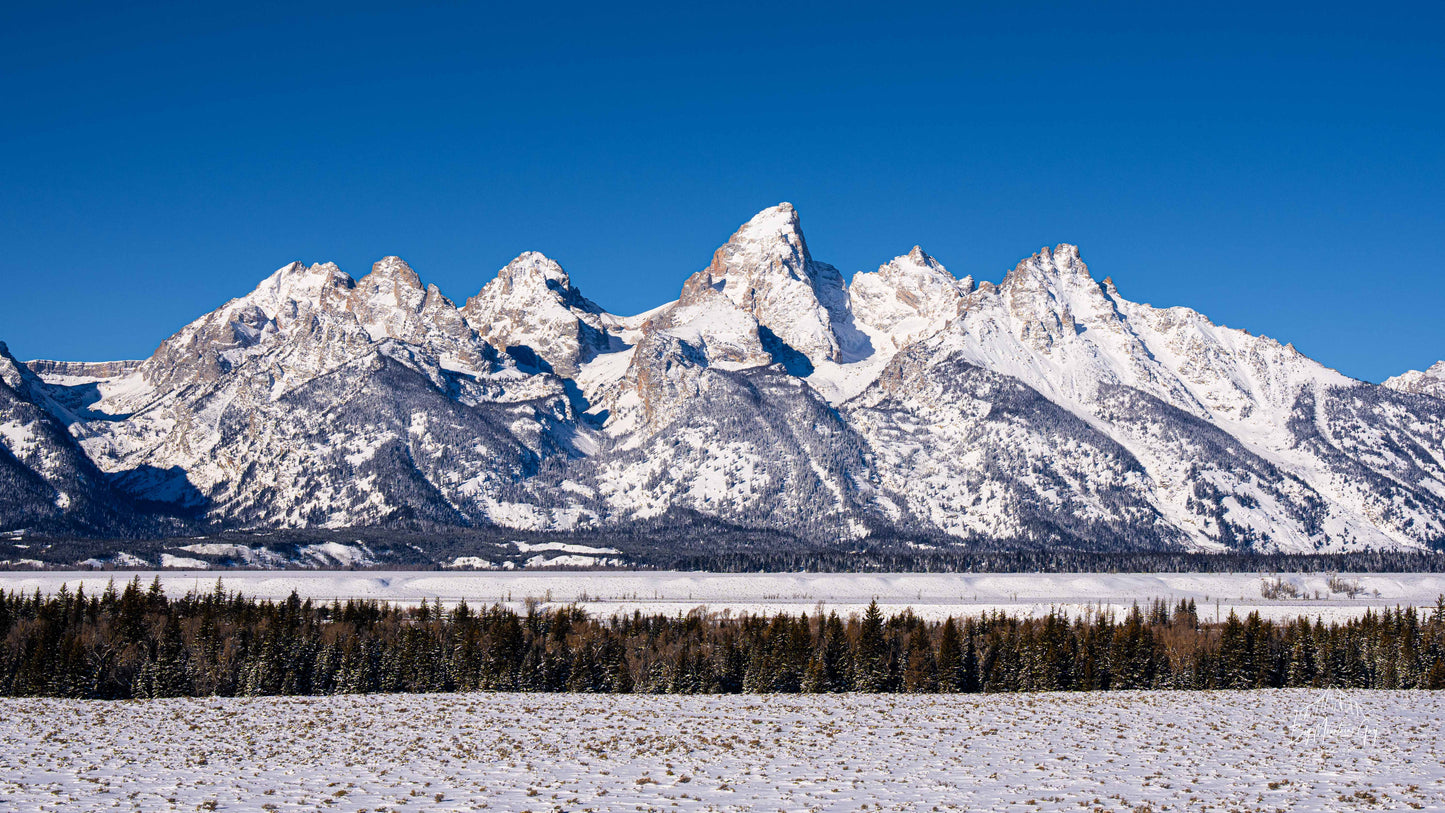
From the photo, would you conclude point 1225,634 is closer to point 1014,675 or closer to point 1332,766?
point 1014,675

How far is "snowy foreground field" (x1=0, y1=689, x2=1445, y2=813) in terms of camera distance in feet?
146

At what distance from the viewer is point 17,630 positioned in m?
107

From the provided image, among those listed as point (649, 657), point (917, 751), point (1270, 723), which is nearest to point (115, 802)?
point (917, 751)

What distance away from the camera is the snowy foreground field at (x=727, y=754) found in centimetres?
4447

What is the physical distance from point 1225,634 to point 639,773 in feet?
254

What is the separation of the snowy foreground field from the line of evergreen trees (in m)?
18.5

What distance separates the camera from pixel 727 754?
55.2 meters

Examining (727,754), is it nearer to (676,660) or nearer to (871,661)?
(676,660)
